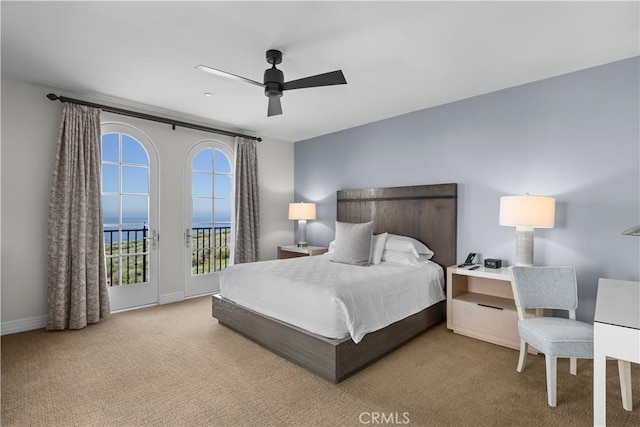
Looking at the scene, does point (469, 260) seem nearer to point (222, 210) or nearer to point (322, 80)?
point (322, 80)

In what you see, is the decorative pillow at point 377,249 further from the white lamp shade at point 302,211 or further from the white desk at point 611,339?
the white desk at point 611,339

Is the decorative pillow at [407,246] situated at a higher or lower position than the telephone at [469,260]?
higher

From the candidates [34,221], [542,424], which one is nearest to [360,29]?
[542,424]

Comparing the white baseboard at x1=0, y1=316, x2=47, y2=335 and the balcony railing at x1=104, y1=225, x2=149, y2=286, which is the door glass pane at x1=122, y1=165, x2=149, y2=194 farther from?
the white baseboard at x1=0, y1=316, x2=47, y2=335

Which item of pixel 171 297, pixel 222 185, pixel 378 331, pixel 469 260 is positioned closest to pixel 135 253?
pixel 171 297

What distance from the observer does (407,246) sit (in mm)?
3725

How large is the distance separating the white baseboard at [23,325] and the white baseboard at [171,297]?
1187 millimetres

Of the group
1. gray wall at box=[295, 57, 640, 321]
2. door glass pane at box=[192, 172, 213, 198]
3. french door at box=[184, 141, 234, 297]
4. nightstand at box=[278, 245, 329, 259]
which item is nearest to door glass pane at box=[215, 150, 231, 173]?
french door at box=[184, 141, 234, 297]

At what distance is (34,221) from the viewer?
11.0 ft

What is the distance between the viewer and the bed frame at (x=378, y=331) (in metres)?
2.38

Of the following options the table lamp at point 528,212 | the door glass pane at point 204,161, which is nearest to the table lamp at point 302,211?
the door glass pane at point 204,161

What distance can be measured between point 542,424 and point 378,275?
4.88 ft

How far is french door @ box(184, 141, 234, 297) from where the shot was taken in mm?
4582

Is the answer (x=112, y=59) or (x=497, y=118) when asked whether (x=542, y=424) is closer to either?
(x=497, y=118)
